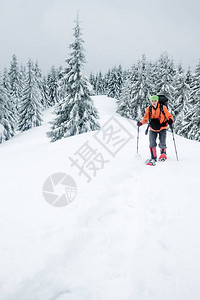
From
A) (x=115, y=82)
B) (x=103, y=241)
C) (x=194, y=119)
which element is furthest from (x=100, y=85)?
(x=103, y=241)

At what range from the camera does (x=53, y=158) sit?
21.3 feet

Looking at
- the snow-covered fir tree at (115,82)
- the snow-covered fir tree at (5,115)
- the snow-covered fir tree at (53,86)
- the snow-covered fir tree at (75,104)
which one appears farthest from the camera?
the snow-covered fir tree at (115,82)

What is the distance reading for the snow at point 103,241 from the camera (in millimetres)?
2057

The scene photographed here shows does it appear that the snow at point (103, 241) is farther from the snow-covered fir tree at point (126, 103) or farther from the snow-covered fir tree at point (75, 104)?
the snow-covered fir tree at point (126, 103)

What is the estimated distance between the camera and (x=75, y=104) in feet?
53.3

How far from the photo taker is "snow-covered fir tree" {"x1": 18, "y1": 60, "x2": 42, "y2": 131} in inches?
1291

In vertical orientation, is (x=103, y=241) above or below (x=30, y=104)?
below

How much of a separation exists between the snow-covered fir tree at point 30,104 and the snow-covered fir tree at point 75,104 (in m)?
17.9

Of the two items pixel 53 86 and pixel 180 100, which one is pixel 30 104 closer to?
pixel 53 86

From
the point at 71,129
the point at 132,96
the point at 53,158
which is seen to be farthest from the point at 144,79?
the point at 53,158

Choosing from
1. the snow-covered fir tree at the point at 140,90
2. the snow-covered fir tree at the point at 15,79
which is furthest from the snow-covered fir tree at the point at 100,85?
the snow-covered fir tree at the point at 140,90

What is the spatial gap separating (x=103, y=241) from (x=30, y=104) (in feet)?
111

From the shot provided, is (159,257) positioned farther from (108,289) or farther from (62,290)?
(62,290)

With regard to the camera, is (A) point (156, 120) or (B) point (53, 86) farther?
(B) point (53, 86)
